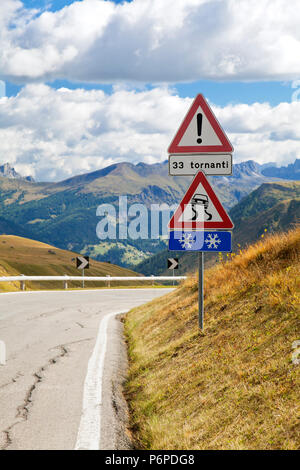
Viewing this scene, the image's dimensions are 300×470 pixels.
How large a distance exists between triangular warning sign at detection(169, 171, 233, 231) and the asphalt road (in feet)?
8.14

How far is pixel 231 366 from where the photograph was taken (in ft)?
18.2

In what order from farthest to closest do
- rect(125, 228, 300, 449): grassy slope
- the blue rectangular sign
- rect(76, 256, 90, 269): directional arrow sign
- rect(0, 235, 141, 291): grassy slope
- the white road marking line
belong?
rect(0, 235, 141, 291): grassy slope, rect(76, 256, 90, 269): directional arrow sign, the blue rectangular sign, the white road marking line, rect(125, 228, 300, 449): grassy slope

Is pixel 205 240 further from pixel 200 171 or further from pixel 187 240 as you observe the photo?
pixel 200 171

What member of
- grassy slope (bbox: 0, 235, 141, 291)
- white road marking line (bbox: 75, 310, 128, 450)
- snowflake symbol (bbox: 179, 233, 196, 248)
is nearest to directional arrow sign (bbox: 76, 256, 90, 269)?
white road marking line (bbox: 75, 310, 128, 450)

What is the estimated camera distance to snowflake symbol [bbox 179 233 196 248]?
7.37 metres

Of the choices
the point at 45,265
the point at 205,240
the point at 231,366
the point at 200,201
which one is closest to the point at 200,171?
the point at 200,201

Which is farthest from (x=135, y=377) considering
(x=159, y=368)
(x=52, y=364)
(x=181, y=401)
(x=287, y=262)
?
(x=287, y=262)

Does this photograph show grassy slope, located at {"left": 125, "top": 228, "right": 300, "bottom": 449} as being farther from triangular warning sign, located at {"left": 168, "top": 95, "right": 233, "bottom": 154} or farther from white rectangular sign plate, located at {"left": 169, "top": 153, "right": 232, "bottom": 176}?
triangular warning sign, located at {"left": 168, "top": 95, "right": 233, "bottom": 154}

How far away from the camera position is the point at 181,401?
17.9ft

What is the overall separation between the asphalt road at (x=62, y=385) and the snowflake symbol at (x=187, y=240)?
2160 mm

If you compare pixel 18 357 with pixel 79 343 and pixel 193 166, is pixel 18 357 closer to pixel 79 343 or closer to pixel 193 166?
pixel 79 343

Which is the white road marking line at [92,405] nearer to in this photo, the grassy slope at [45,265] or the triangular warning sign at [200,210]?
the triangular warning sign at [200,210]

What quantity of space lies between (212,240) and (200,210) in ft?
1.54

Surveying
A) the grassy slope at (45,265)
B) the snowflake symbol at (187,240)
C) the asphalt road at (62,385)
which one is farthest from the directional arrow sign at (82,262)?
the grassy slope at (45,265)
